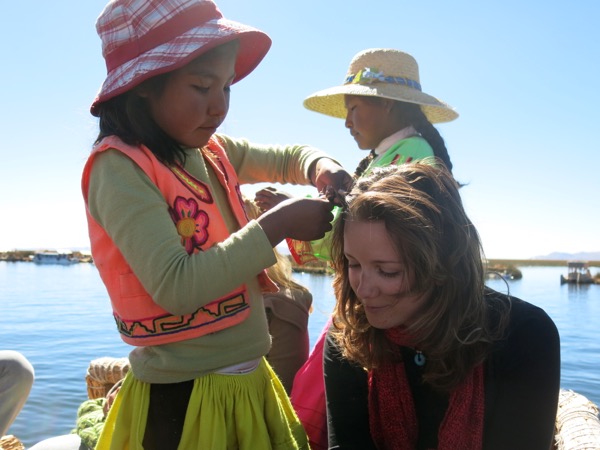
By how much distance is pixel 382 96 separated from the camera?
2.62 metres

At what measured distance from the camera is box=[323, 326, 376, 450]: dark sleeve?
1675 mm

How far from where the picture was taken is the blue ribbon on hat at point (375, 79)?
2.77 metres

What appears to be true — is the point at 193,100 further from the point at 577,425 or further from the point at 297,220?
the point at 577,425

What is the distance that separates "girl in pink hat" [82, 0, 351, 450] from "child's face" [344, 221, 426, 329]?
15cm

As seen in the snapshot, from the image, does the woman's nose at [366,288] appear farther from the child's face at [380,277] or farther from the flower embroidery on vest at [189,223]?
the flower embroidery on vest at [189,223]

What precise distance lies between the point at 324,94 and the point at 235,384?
5.61 ft

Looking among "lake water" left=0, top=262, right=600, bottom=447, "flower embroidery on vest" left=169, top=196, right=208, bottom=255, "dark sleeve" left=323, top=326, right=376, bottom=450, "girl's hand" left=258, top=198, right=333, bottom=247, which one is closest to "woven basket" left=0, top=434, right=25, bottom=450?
"lake water" left=0, top=262, right=600, bottom=447

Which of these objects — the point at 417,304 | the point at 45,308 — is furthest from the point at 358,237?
the point at 45,308

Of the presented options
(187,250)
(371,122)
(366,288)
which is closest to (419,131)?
(371,122)

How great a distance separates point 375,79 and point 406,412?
1577 mm

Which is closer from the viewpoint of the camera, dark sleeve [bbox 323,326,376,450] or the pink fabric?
dark sleeve [bbox 323,326,376,450]

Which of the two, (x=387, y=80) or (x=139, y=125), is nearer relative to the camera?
(x=139, y=125)

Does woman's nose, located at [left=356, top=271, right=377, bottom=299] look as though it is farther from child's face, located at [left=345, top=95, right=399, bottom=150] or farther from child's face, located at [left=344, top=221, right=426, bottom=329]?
child's face, located at [left=345, top=95, right=399, bottom=150]

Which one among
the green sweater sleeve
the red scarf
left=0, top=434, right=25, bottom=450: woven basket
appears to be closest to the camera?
the red scarf
